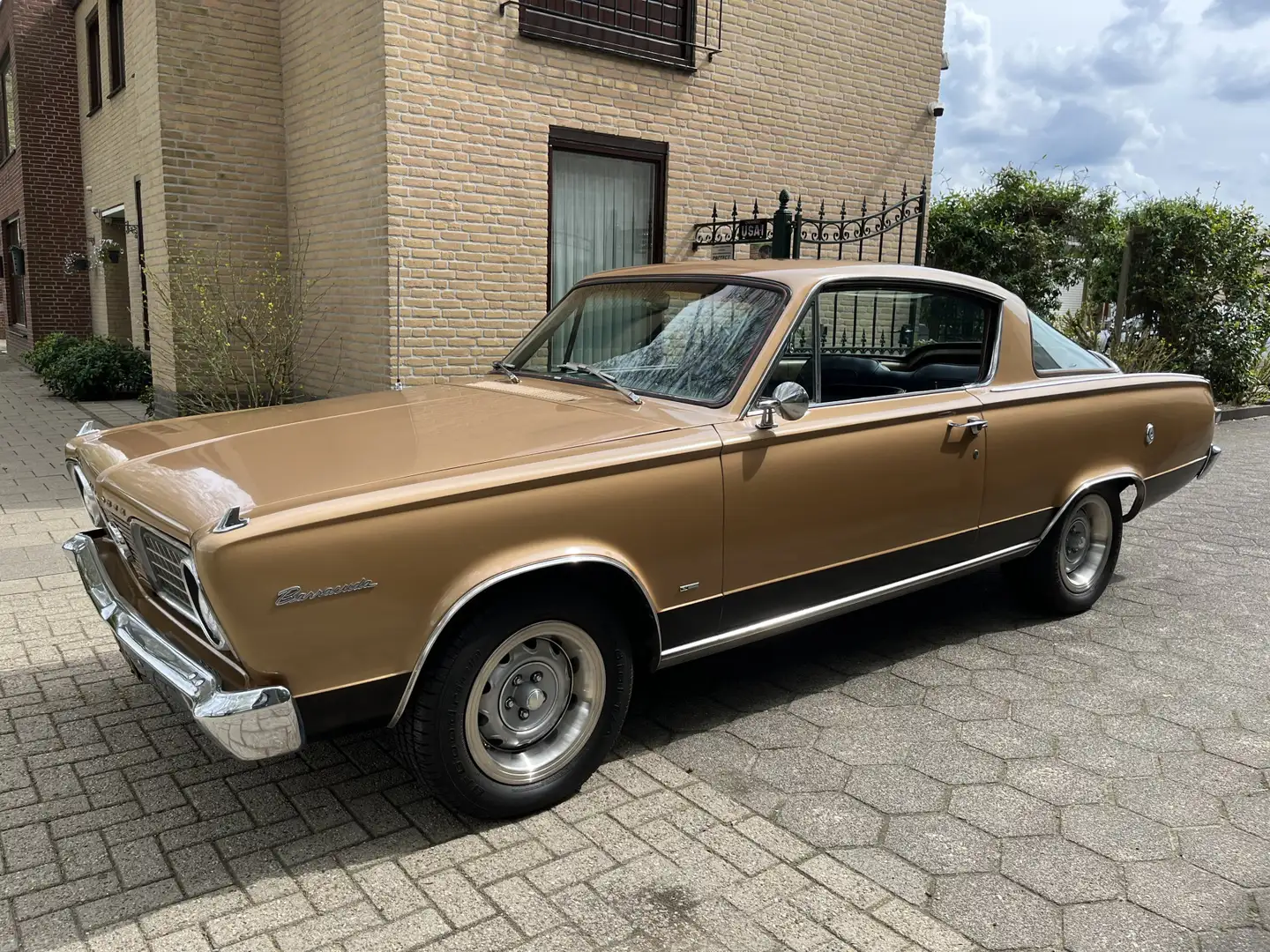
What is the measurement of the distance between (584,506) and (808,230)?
27.2 feet

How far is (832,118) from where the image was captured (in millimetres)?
10898

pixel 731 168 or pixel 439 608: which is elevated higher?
pixel 731 168

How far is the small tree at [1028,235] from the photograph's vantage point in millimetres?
13578

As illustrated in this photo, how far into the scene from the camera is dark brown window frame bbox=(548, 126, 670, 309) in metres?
8.84

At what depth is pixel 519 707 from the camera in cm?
312

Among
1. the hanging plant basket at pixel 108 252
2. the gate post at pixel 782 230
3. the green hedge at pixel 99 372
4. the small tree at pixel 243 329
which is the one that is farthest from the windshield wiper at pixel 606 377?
the hanging plant basket at pixel 108 252

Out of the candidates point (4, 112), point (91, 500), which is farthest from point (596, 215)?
point (4, 112)

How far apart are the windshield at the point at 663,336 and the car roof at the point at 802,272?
0.08 metres

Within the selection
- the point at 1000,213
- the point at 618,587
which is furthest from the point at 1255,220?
the point at 618,587

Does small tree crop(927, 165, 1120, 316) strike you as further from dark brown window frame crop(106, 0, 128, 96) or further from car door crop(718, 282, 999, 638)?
dark brown window frame crop(106, 0, 128, 96)

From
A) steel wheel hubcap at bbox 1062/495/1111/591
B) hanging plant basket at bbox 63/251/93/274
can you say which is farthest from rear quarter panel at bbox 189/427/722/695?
hanging plant basket at bbox 63/251/93/274

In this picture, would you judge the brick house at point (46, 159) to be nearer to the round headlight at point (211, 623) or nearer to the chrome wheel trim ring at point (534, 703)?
the round headlight at point (211, 623)

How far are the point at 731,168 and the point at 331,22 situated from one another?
3.93m

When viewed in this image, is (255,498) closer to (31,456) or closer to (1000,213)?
(31,456)
